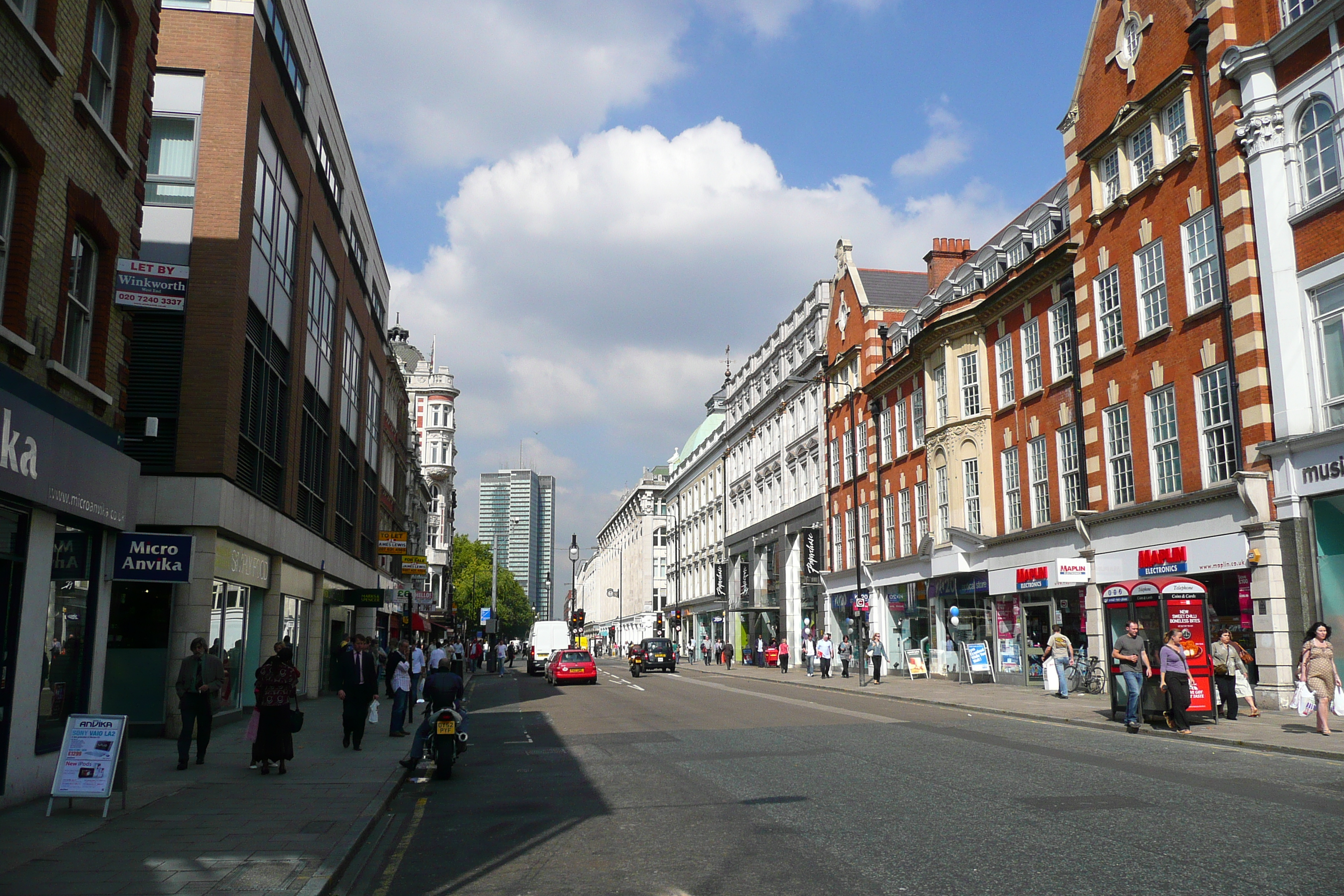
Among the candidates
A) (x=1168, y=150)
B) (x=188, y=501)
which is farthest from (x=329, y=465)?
(x=1168, y=150)

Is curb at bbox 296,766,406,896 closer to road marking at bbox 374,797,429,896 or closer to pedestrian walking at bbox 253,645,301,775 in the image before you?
road marking at bbox 374,797,429,896

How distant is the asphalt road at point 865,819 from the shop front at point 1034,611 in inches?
426

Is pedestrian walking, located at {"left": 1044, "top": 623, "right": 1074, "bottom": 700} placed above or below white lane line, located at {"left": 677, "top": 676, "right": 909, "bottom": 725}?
above

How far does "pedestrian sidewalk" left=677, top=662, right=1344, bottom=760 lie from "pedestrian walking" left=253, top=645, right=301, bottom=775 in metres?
12.9

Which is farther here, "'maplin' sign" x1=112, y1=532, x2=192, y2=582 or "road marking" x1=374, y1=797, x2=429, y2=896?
"'maplin' sign" x1=112, y1=532, x2=192, y2=582

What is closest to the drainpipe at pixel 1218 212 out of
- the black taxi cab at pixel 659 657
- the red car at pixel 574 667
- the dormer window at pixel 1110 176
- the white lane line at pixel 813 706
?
the dormer window at pixel 1110 176

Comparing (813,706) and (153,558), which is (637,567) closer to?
(813,706)

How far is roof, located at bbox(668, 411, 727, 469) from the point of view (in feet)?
293

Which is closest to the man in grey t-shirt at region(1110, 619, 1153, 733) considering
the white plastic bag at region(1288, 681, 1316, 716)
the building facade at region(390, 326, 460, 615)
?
the white plastic bag at region(1288, 681, 1316, 716)

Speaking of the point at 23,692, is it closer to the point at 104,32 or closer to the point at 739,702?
the point at 104,32

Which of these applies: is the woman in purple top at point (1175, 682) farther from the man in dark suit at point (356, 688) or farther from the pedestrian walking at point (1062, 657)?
the man in dark suit at point (356, 688)

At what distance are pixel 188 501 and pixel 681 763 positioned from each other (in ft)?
32.4

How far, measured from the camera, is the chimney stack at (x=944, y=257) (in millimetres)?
43438

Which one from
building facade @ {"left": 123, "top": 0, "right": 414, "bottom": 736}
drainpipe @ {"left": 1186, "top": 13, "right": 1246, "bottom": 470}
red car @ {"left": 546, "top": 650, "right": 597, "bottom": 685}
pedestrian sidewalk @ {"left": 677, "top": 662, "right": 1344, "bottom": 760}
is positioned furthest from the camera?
red car @ {"left": 546, "top": 650, "right": 597, "bottom": 685}
